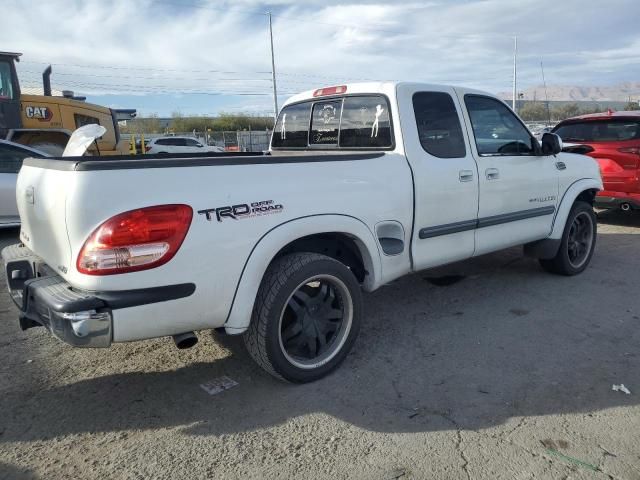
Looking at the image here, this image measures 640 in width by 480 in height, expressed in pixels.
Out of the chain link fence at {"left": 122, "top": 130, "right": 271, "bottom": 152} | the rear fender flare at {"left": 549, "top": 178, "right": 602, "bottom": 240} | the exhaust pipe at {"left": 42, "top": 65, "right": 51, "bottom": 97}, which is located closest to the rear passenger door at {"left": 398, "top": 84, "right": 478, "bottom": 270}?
the rear fender flare at {"left": 549, "top": 178, "right": 602, "bottom": 240}

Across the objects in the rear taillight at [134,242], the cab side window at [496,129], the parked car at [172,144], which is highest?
the parked car at [172,144]

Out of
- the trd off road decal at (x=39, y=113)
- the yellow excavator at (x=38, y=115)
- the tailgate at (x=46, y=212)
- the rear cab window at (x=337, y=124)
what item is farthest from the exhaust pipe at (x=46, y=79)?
the tailgate at (x=46, y=212)

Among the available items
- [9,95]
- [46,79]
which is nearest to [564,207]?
[9,95]

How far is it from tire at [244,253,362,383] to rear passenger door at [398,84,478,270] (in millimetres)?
761

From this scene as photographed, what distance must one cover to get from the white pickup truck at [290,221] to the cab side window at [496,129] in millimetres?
18

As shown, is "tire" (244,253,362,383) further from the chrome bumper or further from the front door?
the front door

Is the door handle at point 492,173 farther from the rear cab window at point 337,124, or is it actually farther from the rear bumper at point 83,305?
the rear bumper at point 83,305

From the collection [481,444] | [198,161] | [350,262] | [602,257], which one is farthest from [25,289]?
[602,257]

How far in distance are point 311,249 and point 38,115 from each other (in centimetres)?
1054

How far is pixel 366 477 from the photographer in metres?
2.41

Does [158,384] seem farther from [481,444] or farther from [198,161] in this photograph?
[481,444]

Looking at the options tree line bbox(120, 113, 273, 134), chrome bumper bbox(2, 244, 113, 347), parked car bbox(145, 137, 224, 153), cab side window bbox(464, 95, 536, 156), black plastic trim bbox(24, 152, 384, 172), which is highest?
tree line bbox(120, 113, 273, 134)

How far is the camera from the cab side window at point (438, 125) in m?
3.95

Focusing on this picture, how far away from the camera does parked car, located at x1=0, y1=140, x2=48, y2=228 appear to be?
7.28 meters
